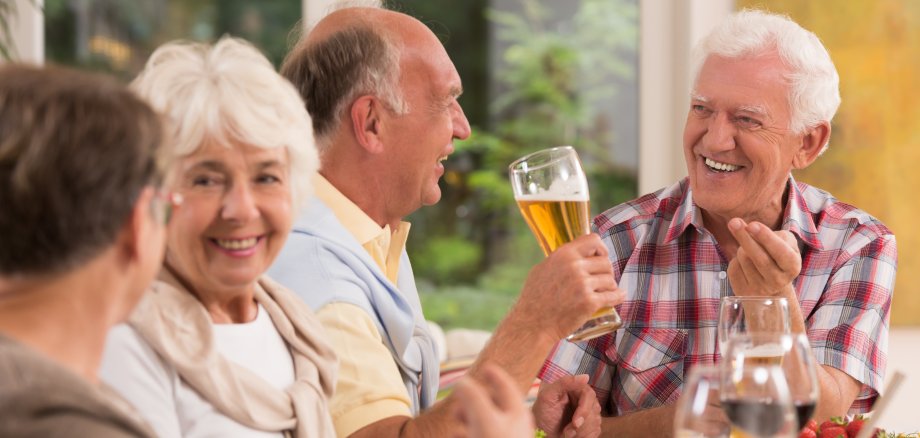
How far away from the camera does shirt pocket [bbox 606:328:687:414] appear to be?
2.48m

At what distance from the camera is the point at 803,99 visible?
2.60 meters

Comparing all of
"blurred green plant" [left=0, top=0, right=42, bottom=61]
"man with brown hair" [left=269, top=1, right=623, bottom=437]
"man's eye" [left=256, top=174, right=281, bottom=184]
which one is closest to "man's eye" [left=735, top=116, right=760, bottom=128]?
"man with brown hair" [left=269, top=1, right=623, bottom=437]

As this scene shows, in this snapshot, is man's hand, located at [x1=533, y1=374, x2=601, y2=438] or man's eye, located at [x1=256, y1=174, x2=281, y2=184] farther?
man's hand, located at [x1=533, y1=374, x2=601, y2=438]

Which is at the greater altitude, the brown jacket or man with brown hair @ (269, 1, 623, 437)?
the brown jacket

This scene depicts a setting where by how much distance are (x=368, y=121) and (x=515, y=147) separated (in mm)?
3165

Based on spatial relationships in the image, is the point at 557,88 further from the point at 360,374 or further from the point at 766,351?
the point at 766,351

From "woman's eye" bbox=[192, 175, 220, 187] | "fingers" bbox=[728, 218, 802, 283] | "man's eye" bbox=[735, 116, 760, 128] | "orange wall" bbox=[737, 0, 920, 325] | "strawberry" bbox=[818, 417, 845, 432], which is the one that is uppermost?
"woman's eye" bbox=[192, 175, 220, 187]

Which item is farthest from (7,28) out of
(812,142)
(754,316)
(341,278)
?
(754,316)

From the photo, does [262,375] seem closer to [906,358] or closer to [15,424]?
[15,424]

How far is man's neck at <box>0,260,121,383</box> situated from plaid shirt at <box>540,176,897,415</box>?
1534 mm

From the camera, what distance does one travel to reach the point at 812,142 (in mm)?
2684

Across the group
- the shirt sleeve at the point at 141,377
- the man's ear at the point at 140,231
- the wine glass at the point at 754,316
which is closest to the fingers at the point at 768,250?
the wine glass at the point at 754,316

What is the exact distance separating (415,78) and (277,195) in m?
0.69

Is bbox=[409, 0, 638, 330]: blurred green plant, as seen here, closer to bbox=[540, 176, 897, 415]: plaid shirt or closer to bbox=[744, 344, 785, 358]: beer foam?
bbox=[540, 176, 897, 415]: plaid shirt
